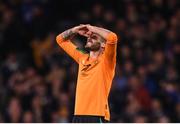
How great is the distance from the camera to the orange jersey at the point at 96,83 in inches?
334

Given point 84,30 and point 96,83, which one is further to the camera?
point 84,30

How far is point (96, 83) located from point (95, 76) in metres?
0.08

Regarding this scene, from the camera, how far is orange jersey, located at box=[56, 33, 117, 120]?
8.48 meters

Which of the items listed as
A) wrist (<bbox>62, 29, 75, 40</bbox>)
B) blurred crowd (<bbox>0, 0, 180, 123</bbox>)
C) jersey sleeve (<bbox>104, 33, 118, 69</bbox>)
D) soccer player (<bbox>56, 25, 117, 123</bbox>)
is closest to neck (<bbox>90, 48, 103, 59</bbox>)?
soccer player (<bbox>56, 25, 117, 123</bbox>)

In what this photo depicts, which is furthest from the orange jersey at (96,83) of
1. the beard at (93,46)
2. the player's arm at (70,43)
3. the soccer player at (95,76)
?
the player's arm at (70,43)

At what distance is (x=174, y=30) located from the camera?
50.9 feet

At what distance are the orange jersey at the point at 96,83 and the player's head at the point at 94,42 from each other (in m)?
→ 0.11

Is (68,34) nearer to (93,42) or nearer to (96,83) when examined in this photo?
(93,42)

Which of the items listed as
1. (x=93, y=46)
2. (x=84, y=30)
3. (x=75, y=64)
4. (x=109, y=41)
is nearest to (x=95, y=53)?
(x=93, y=46)

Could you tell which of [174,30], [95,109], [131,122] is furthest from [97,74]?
[174,30]

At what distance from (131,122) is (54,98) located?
1.46m

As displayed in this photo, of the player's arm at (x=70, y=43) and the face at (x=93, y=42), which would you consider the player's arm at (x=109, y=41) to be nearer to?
the face at (x=93, y=42)

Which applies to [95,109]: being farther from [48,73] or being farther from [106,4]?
[106,4]

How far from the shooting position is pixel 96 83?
8.54 metres
